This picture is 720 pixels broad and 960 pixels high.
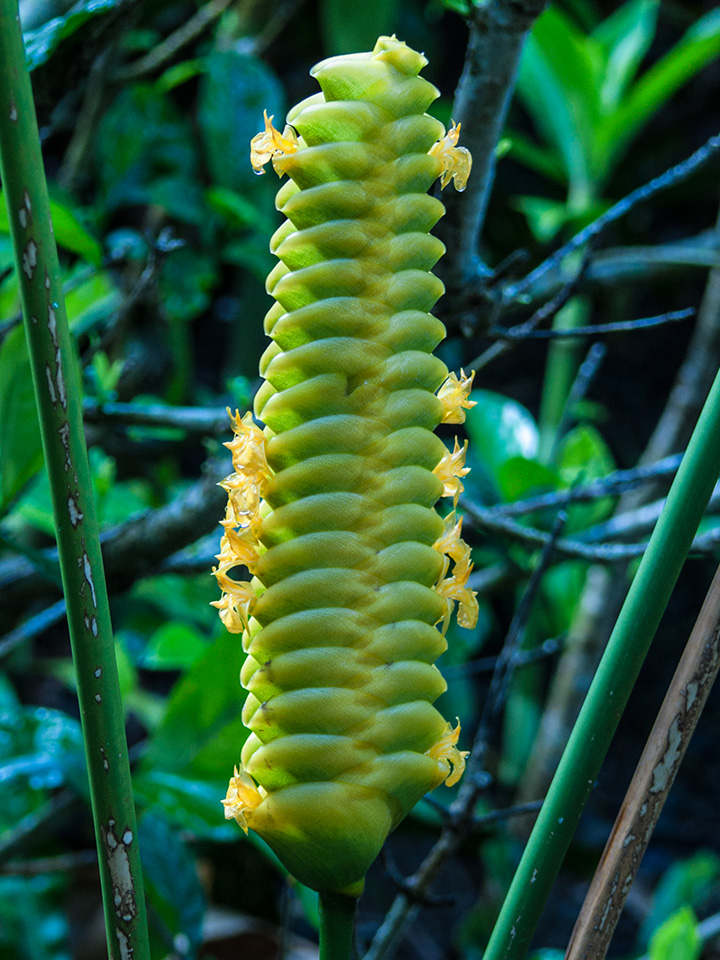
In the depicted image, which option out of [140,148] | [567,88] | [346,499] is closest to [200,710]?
[346,499]

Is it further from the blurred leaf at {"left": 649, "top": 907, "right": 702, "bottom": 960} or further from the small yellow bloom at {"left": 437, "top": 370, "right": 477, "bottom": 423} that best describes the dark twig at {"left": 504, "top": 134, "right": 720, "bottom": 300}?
the blurred leaf at {"left": 649, "top": 907, "right": 702, "bottom": 960}

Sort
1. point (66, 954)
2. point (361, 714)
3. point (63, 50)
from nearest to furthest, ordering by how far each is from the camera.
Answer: point (361, 714) → point (63, 50) → point (66, 954)

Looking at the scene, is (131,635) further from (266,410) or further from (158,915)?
(266,410)

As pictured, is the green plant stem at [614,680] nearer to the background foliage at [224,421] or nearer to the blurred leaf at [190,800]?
the background foliage at [224,421]

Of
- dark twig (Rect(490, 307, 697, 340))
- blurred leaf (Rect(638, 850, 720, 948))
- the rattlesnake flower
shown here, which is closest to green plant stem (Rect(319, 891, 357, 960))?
the rattlesnake flower

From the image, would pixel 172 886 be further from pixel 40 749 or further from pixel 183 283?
pixel 183 283

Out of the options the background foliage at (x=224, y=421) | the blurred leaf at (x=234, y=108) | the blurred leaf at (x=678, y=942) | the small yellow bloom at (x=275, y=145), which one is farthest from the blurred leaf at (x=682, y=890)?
the small yellow bloom at (x=275, y=145)

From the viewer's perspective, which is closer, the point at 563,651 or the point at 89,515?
the point at 89,515

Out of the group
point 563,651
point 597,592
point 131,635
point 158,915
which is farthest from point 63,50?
point 563,651
